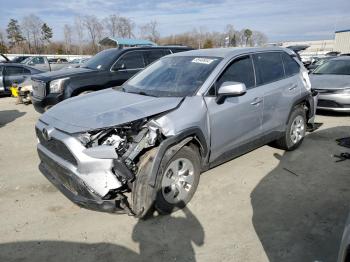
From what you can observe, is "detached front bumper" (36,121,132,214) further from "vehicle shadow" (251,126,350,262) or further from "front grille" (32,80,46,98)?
"front grille" (32,80,46,98)

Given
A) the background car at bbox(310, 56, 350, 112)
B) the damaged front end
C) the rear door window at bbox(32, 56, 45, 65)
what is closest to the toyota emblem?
the damaged front end

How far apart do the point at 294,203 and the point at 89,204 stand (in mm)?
2471

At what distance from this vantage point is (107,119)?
→ 3217 millimetres

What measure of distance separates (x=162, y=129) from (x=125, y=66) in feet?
15.7

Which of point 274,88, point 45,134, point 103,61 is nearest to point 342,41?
point 103,61

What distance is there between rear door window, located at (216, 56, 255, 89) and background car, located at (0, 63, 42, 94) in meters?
10.8

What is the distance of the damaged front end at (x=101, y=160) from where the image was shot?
9.94 ft

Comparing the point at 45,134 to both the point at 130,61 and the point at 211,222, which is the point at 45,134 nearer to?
the point at 211,222

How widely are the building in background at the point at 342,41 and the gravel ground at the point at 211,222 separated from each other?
4740 cm

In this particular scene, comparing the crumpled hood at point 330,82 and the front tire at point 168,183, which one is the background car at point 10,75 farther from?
the front tire at point 168,183

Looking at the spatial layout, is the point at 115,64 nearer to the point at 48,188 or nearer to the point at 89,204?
the point at 48,188

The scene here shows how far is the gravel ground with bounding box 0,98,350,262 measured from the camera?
2.95m

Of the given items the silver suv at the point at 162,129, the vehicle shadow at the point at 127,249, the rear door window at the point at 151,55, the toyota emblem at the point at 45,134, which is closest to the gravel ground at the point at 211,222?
the vehicle shadow at the point at 127,249

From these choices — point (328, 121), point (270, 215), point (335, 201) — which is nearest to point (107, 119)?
point (270, 215)
